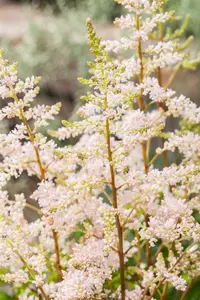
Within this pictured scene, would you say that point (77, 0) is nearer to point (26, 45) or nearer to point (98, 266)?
point (26, 45)

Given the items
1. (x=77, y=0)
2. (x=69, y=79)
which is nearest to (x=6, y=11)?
(x=77, y=0)

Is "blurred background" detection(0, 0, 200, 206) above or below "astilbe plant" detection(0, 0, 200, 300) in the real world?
above

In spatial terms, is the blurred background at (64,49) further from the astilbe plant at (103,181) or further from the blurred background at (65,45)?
the astilbe plant at (103,181)

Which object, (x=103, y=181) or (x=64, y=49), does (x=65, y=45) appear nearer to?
(x=64, y=49)

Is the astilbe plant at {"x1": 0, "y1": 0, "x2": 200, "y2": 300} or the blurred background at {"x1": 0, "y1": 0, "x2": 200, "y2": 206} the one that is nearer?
the astilbe plant at {"x1": 0, "y1": 0, "x2": 200, "y2": 300}

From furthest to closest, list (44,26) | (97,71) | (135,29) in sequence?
(44,26) < (135,29) < (97,71)

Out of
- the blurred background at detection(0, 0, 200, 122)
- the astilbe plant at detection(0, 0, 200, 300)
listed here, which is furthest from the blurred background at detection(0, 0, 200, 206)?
the astilbe plant at detection(0, 0, 200, 300)

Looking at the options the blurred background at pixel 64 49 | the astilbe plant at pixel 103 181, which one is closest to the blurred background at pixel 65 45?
the blurred background at pixel 64 49

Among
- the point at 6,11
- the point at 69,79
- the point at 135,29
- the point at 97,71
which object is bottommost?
the point at 97,71

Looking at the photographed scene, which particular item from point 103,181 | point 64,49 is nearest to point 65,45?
point 64,49

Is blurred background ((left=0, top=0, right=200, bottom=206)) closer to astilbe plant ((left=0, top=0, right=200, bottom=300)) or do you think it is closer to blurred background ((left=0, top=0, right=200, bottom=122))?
blurred background ((left=0, top=0, right=200, bottom=122))

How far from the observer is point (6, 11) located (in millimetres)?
2156

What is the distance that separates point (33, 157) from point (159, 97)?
0.15 metres

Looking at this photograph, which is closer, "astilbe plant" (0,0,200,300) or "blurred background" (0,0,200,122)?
"astilbe plant" (0,0,200,300)
